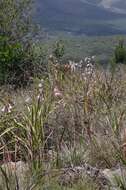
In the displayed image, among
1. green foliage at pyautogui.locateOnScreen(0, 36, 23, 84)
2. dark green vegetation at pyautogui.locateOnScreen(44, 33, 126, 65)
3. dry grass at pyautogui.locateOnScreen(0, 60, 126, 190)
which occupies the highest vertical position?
dry grass at pyautogui.locateOnScreen(0, 60, 126, 190)

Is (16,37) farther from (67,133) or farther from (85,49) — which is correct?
(85,49)

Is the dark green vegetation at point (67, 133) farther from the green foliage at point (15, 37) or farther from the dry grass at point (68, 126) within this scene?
the green foliage at point (15, 37)

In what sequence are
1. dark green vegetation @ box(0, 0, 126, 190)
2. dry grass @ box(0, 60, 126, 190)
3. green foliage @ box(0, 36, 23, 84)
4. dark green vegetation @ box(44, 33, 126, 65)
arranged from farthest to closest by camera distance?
dark green vegetation @ box(44, 33, 126, 65), green foliage @ box(0, 36, 23, 84), dry grass @ box(0, 60, 126, 190), dark green vegetation @ box(0, 0, 126, 190)

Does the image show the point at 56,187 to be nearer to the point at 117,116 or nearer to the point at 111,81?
the point at 117,116

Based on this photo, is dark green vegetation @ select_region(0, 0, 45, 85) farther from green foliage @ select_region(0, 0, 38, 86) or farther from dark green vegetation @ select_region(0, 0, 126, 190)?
dark green vegetation @ select_region(0, 0, 126, 190)

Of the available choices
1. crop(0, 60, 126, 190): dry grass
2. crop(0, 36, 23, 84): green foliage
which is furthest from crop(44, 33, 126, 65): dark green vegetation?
crop(0, 60, 126, 190): dry grass

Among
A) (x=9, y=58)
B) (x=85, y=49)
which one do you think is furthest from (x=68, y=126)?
(x=85, y=49)

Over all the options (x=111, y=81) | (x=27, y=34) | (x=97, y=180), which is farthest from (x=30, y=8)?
(x=97, y=180)

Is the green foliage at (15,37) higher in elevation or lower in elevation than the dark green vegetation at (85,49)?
higher

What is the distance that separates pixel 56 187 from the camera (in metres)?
5.62

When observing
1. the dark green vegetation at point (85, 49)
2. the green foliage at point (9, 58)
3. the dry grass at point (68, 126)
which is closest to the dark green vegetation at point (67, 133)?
→ the dry grass at point (68, 126)

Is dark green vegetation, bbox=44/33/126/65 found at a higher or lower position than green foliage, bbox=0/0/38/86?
lower

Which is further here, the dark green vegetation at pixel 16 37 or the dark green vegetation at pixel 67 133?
the dark green vegetation at pixel 16 37

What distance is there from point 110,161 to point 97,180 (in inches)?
27.4
